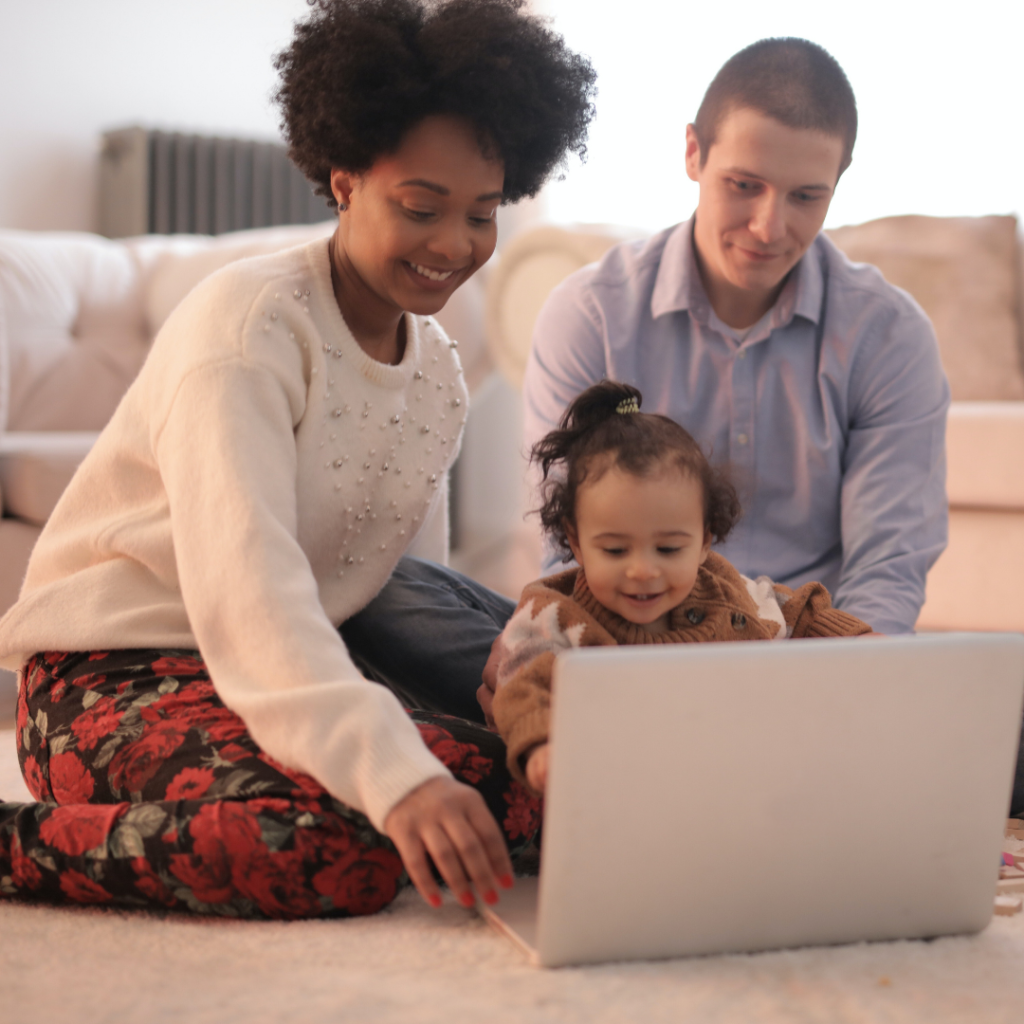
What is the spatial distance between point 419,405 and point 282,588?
410mm

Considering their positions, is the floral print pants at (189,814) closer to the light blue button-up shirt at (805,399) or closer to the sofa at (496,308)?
the light blue button-up shirt at (805,399)

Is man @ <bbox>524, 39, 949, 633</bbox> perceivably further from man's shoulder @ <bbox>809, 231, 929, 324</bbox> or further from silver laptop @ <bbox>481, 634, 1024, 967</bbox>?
silver laptop @ <bbox>481, 634, 1024, 967</bbox>

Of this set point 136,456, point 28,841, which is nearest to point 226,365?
point 136,456

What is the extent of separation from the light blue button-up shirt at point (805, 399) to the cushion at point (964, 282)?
111cm

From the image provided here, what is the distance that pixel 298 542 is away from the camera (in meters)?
1.20

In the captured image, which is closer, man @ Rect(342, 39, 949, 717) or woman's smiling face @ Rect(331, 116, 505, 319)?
woman's smiling face @ Rect(331, 116, 505, 319)

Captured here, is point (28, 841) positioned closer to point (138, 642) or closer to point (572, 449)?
point (138, 642)

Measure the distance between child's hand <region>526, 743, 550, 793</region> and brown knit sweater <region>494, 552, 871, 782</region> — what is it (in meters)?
0.02

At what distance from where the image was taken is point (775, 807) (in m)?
0.88

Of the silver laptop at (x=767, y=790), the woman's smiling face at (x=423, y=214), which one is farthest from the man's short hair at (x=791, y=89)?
the silver laptop at (x=767, y=790)

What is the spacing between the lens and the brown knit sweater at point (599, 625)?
3.56 ft

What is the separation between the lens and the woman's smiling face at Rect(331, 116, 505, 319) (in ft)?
3.84

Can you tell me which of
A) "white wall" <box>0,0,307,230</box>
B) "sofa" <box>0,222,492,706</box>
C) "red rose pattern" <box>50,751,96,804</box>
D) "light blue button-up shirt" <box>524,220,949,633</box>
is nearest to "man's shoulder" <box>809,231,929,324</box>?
"light blue button-up shirt" <box>524,220,949,633</box>

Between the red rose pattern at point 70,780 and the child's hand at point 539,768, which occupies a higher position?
the child's hand at point 539,768
